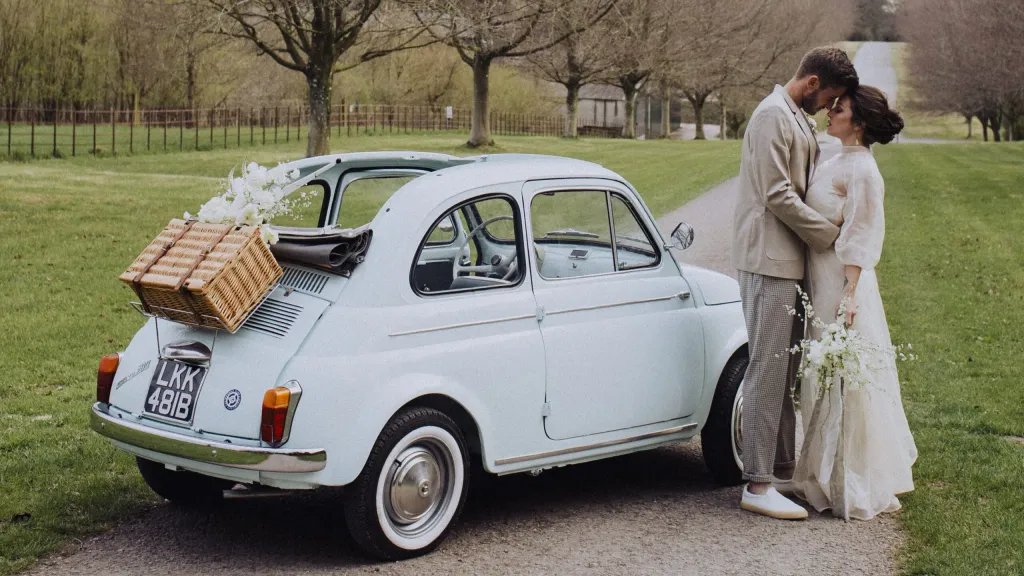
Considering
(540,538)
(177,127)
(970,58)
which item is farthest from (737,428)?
(970,58)

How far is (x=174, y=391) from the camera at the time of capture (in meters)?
5.16

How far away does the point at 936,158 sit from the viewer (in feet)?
142

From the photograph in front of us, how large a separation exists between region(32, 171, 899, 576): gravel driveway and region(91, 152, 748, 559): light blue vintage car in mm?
222

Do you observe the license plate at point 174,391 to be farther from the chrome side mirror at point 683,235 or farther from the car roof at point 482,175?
the chrome side mirror at point 683,235

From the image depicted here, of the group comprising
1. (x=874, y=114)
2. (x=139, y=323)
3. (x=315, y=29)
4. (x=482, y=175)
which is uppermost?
(x=315, y=29)

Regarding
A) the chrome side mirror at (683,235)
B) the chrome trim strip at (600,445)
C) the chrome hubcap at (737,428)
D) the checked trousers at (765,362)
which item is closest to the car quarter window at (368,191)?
the chrome side mirror at (683,235)

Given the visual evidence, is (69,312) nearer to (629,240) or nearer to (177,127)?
(629,240)

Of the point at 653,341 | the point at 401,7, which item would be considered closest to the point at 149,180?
the point at 401,7

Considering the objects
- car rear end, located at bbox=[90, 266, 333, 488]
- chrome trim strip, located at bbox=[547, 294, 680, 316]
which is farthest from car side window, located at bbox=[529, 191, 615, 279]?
car rear end, located at bbox=[90, 266, 333, 488]

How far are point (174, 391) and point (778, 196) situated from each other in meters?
2.90

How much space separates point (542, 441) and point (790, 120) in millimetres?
1939

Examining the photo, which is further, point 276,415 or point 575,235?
point 575,235

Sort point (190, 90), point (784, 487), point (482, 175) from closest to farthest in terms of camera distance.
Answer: point (482, 175) → point (784, 487) → point (190, 90)

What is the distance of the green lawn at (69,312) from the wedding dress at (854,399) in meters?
3.35
